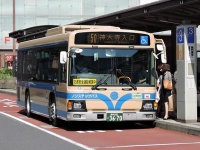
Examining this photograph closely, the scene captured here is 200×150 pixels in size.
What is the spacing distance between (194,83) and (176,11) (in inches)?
107

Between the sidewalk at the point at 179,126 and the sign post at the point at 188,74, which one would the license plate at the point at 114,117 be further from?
the sign post at the point at 188,74

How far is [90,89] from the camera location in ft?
48.3

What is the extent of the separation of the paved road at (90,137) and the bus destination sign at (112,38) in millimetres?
2508

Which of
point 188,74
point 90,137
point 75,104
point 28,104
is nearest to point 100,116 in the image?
point 75,104

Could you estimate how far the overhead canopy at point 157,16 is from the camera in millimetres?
15805

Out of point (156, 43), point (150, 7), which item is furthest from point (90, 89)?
point (150, 7)

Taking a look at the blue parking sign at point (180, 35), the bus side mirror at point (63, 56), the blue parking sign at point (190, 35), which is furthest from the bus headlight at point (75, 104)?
the blue parking sign at point (190, 35)

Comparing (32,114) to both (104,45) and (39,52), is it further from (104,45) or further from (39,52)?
(104,45)

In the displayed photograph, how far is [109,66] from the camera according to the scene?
14906 mm

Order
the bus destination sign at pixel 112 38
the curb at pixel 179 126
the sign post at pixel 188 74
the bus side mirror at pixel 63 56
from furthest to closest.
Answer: the sign post at pixel 188 74 → the bus destination sign at pixel 112 38 → the bus side mirror at pixel 63 56 → the curb at pixel 179 126

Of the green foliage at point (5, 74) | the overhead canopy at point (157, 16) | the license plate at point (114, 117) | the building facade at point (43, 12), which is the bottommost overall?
the license plate at point (114, 117)

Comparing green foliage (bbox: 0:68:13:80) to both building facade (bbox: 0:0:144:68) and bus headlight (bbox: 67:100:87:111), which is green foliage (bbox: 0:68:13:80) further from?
bus headlight (bbox: 67:100:87:111)

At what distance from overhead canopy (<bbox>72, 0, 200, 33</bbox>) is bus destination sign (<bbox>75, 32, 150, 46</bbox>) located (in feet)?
4.41

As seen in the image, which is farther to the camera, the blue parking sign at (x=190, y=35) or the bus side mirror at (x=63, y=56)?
the blue parking sign at (x=190, y=35)
